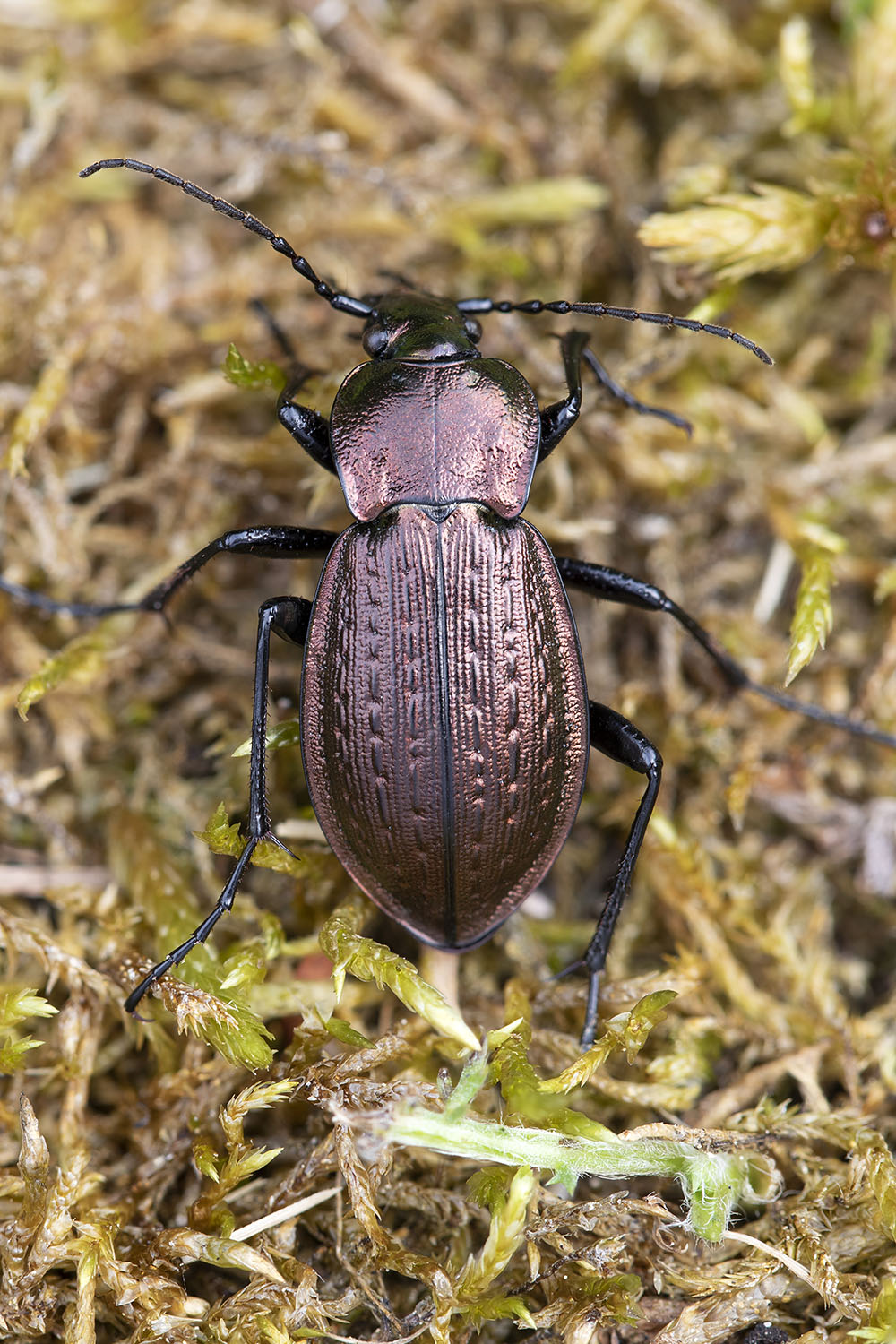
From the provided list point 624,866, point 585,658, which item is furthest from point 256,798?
point 585,658

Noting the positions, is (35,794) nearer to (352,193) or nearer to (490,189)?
(352,193)

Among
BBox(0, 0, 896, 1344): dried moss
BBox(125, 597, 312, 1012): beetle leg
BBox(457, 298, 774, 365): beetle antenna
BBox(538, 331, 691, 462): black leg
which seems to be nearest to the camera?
BBox(0, 0, 896, 1344): dried moss

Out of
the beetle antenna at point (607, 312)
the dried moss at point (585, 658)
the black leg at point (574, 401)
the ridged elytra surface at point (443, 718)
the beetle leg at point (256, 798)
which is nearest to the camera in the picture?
the dried moss at point (585, 658)

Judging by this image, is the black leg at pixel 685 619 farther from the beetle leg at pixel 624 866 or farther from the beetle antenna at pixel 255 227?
the beetle antenna at pixel 255 227

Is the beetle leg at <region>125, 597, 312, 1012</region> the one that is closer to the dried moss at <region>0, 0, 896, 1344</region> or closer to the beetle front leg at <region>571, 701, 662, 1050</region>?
the dried moss at <region>0, 0, 896, 1344</region>

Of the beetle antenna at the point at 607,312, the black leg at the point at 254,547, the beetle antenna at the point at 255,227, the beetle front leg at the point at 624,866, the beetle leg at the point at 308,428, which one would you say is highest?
the beetle antenna at the point at 255,227

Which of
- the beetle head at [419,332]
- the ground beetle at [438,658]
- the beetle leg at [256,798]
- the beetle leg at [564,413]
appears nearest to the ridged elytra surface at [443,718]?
the ground beetle at [438,658]

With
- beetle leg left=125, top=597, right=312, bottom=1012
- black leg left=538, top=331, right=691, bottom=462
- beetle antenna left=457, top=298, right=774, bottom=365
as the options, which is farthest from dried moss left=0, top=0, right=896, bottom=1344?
beetle antenna left=457, top=298, right=774, bottom=365

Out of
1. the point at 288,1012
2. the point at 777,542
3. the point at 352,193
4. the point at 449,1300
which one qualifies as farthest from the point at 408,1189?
the point at 352,193
